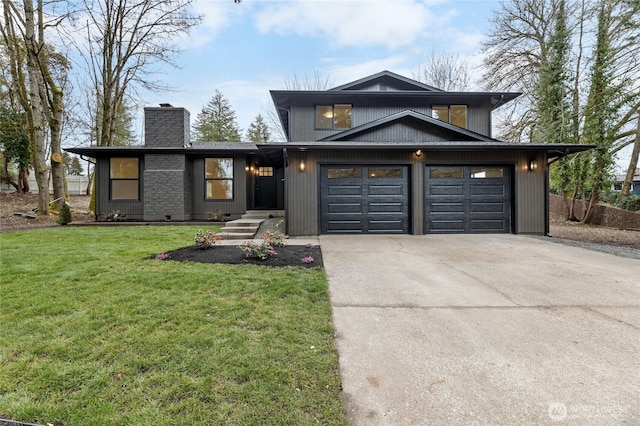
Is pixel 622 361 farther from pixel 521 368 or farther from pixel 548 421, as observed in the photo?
pixel 548 421

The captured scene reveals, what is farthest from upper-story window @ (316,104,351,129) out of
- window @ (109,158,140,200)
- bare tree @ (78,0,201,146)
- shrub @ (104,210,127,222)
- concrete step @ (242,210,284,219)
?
shrub @ (104,210,127,222)

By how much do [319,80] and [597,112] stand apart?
1469 cm

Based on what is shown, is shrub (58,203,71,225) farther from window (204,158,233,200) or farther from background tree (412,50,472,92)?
background tree (412,50,472,92)

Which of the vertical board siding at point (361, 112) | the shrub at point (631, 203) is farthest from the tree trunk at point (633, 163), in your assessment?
the vertical board siding at point (361, 112)

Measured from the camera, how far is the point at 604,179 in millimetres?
10836

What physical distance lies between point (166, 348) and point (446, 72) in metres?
21.8

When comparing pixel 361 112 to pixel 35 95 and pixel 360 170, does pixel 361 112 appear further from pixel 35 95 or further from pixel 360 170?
pixel 35 95

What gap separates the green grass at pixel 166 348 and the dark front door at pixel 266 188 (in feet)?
26.9

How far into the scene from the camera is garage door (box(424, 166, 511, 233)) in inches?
333

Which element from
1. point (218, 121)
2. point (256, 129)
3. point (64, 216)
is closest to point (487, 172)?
point (64, 216)

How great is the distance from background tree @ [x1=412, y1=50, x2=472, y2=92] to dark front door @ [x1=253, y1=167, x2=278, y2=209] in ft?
44.2

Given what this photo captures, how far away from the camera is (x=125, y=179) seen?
35.4ft

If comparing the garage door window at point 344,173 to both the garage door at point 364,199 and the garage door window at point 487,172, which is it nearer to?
the garage door at point 364,199

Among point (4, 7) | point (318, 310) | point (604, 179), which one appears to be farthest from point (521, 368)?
point (4, 7)
